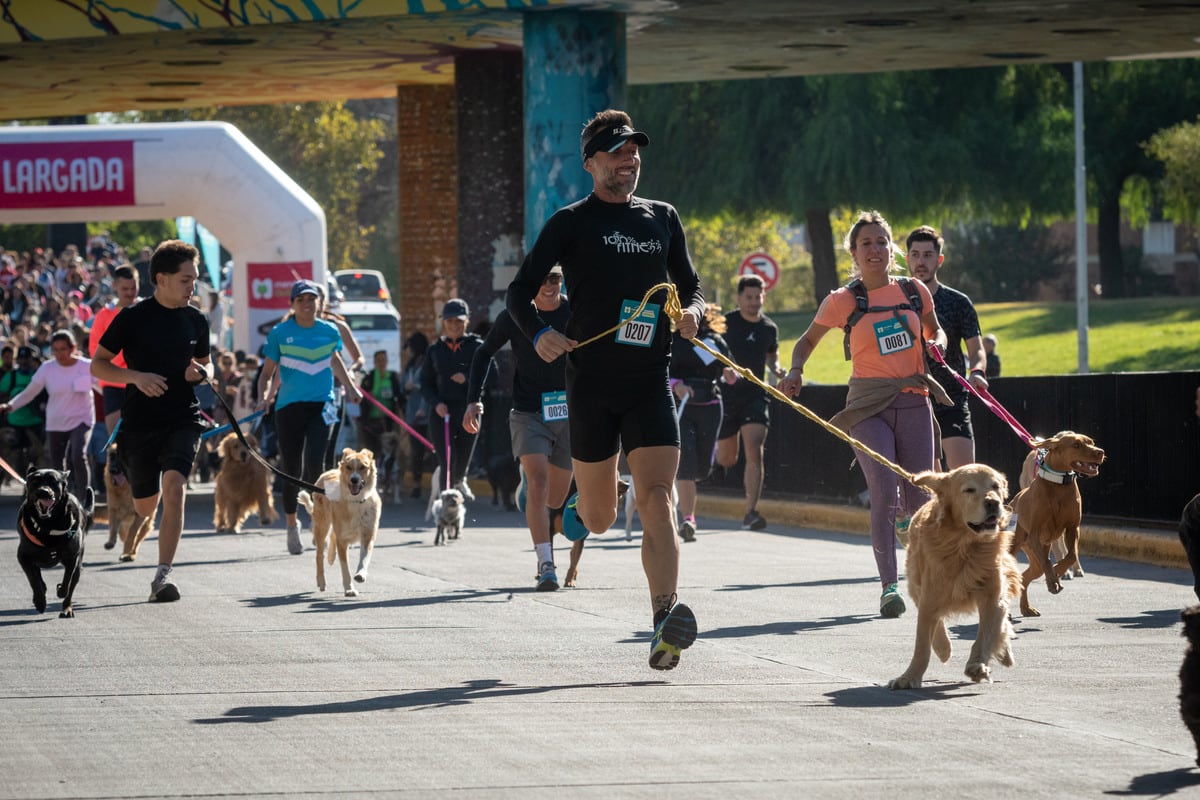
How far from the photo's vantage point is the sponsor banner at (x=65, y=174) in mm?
26750

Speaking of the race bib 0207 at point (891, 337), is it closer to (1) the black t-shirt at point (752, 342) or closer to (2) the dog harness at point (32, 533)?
(2) the dog harness at point (32, 533)

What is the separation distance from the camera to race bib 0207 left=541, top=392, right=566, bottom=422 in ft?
40.4

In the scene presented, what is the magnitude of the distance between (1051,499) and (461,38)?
40.2ft

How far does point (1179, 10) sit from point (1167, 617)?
11260 mm

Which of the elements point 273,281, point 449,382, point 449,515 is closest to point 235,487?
point 449,382

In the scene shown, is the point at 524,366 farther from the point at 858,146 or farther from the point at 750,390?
the point at 858,146

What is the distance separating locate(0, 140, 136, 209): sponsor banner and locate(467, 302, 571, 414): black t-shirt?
15.6 meters

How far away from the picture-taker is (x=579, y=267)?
8.27 m

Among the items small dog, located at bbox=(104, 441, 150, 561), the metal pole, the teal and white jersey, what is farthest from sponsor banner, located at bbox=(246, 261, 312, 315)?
the metal pole

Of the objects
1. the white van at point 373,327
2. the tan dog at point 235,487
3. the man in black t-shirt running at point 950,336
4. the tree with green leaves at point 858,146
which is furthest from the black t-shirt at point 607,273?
the tree with green leaves at point 858,146

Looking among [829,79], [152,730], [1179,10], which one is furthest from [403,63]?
[829,79]

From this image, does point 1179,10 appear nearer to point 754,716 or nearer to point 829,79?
point 754,716

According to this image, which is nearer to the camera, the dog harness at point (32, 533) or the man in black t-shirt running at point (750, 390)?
the dog harness at point (32, 533)

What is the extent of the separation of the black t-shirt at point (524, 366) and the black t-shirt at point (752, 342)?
481 cm
